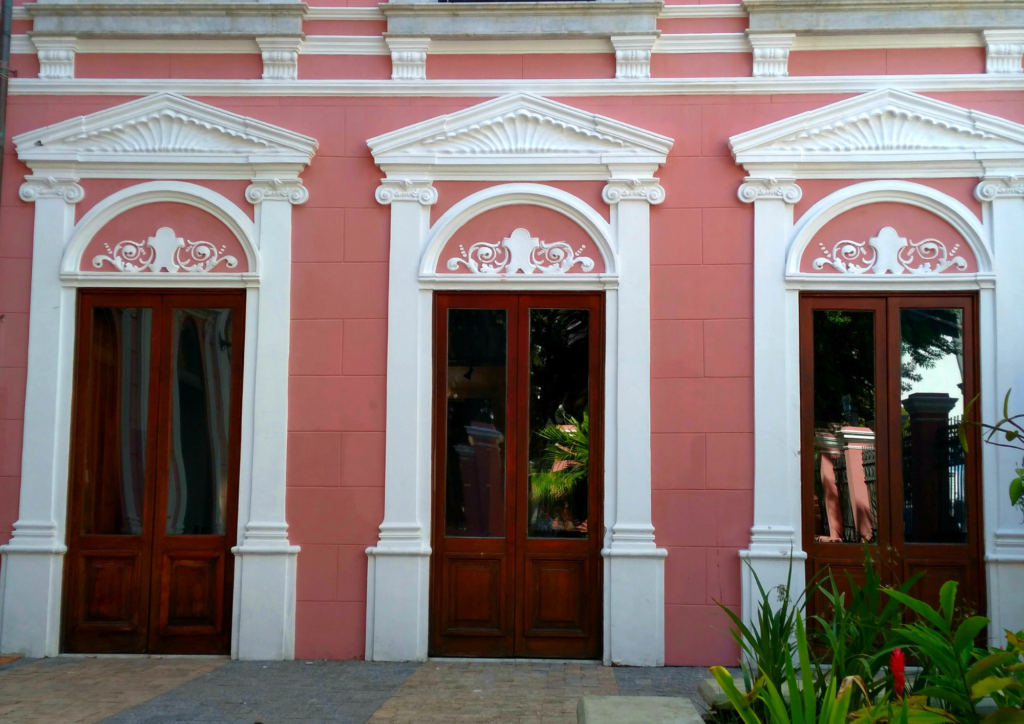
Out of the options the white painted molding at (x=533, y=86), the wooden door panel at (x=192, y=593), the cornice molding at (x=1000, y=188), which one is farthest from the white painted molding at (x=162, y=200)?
the cornice molding at (x=1000, y=188)

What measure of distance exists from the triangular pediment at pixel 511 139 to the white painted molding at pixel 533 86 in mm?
169

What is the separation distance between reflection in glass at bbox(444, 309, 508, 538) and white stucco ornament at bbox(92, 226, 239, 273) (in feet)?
6.19

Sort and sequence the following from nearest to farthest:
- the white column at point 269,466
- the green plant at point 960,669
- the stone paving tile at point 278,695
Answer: the green plant at point 960,669
the stone paving tile at point 278,695
the white column at point 269,466

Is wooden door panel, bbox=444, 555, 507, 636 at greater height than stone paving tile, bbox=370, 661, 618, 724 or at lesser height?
greater

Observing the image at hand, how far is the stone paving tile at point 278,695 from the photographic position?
18.9 ft

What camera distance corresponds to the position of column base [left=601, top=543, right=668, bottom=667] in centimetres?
723

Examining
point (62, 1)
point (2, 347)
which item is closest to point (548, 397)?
point (2, 347)

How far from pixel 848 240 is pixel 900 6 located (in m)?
1.80

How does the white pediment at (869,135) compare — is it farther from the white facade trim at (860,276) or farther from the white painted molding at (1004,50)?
the white painted molding at (1004,50)

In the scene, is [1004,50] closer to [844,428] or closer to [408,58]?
[844,428]

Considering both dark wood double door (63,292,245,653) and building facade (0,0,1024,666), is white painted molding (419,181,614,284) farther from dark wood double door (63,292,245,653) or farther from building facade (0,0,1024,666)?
dark wood double door (63,292,245,653)

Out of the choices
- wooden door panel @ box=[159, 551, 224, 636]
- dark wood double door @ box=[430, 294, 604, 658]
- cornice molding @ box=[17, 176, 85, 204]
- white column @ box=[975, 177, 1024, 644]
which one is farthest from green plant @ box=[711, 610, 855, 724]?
cornice molding @ box=[17, 176, 85, 204]

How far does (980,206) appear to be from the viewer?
7.42 m

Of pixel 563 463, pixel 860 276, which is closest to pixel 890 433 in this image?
pixel 860 276
